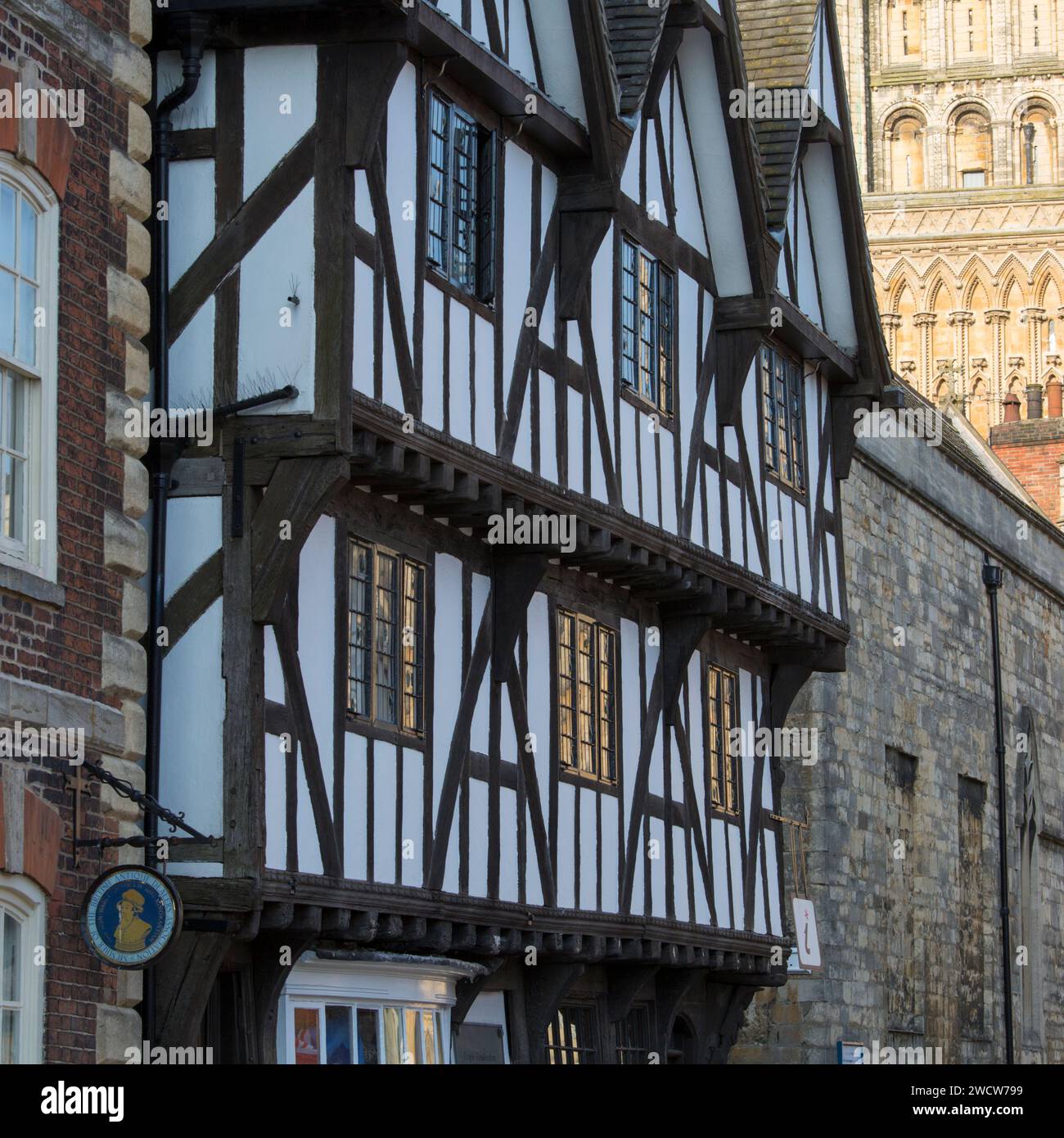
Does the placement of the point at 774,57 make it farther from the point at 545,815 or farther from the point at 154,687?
the point at 154,687

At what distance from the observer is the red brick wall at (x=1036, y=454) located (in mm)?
44094

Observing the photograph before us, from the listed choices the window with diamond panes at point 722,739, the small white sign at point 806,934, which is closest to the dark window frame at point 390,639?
the window with diamond panes at point 722,739

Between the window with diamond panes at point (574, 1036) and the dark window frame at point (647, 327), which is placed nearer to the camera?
the window with diamond panes at point (574, 1036)

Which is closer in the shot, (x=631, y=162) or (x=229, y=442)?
(x=229, y=442)

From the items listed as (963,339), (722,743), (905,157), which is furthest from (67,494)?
(905,157)

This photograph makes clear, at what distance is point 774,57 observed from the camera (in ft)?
74.1

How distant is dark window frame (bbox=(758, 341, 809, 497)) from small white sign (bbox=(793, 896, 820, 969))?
13.7 feet

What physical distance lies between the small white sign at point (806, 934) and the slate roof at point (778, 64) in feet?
21.3

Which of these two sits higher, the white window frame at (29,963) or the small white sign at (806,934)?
the small white sign at (806,934)

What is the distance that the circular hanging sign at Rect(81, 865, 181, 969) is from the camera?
1225 centimetres

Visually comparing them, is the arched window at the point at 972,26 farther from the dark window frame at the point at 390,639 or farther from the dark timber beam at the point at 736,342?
the dark window frame at the point at 390,639

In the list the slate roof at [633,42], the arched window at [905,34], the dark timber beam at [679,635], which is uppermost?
the arched window at [905,34]
